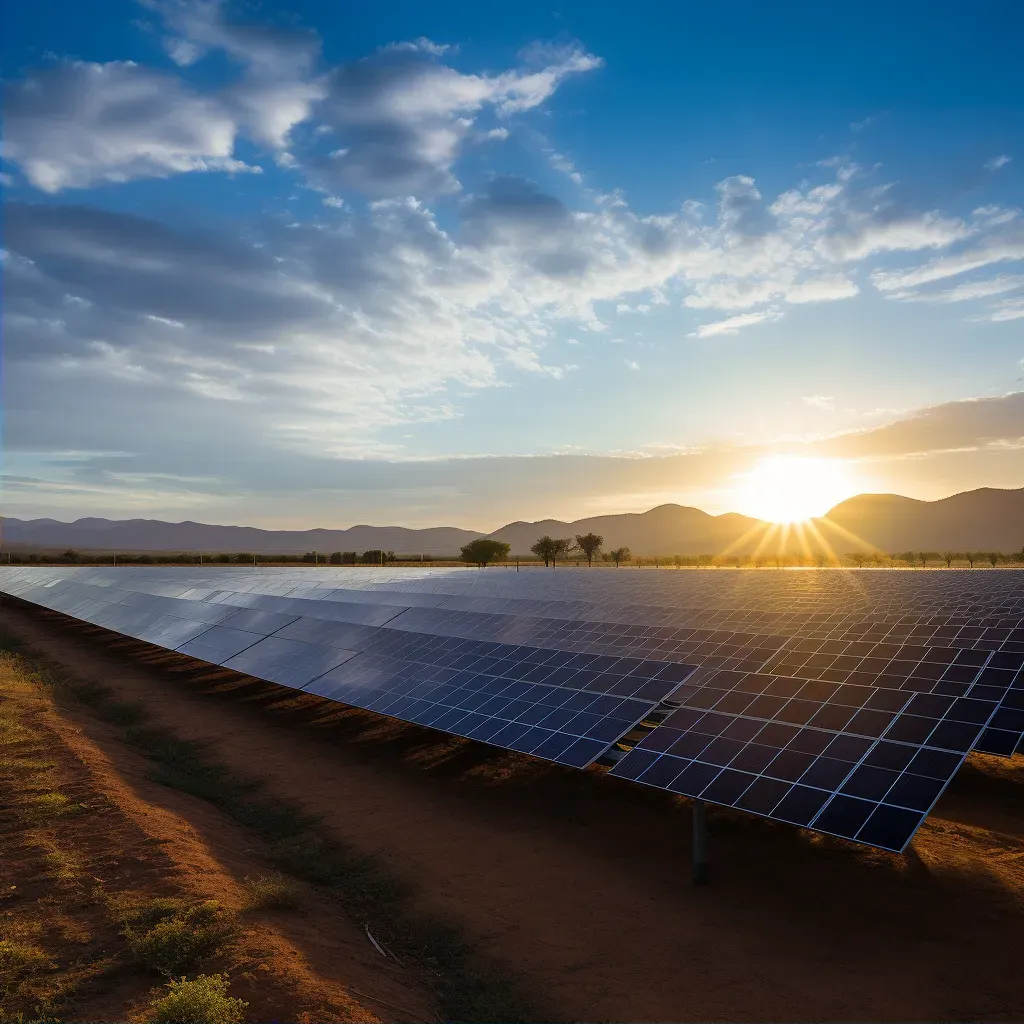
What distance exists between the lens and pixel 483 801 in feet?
57.7

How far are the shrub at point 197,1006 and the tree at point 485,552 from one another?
10153 centimetres

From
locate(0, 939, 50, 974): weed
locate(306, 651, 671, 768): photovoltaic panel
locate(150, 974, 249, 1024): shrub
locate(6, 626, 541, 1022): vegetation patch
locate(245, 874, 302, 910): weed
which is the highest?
locate(306, 651, 671, 768): photovoltaic panel

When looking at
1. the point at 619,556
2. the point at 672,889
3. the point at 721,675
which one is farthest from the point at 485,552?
the point at 672,889

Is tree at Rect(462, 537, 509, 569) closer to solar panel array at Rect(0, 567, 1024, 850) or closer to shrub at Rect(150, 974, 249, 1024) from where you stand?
solar panel array at Rect(0, 567, 1024, 850)

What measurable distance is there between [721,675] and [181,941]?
40.3ft

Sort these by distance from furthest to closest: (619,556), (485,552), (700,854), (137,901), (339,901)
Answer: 1. (485,552)
2. (619,556)
3. (700,854)
4. (339,901)
5. (137,901)

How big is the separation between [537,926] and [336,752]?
37.5ft

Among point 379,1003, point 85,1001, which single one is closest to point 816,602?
point 379,1003

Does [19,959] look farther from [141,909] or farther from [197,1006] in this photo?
[197,1006]

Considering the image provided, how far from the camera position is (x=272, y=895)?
11266 mm

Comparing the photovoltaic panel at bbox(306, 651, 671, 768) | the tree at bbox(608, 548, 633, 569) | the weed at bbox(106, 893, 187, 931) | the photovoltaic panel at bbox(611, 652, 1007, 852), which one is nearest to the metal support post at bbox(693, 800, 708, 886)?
the photovoltaic panel at bbox(611, 652, 1007, 852)

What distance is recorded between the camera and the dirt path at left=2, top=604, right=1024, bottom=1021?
1003 centimetres

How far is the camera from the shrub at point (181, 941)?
9.17 metres

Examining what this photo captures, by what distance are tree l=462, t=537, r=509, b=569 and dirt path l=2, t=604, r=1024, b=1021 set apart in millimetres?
89893
